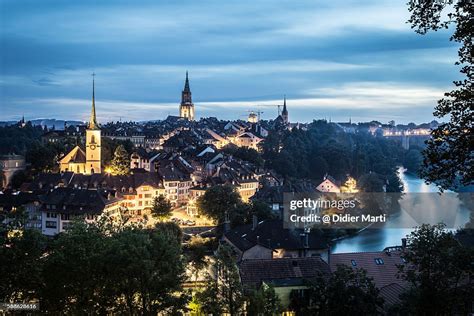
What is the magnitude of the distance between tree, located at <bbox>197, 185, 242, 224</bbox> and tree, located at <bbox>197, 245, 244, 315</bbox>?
17.6 m

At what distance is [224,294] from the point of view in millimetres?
10586

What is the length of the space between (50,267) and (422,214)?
28.8 metres

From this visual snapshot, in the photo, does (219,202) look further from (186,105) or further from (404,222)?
(186,105)

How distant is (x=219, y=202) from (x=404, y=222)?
442 inches

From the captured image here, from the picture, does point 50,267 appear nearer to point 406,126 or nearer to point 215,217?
point 215,217

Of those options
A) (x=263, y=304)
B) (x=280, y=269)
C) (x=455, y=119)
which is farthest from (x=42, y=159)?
(x=455, y=119)

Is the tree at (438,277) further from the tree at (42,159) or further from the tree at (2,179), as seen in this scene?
the tree at (2,179)

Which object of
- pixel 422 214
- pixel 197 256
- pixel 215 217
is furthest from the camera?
pixel 422 214

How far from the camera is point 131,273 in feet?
31.0

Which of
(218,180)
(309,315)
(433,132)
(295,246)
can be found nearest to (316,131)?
(218,180)

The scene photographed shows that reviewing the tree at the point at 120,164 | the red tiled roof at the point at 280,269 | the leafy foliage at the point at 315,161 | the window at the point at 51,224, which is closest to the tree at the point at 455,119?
the red tiled roof at the point at 280,269

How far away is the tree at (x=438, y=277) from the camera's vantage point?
10430 millimetres

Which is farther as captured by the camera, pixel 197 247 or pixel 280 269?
pixel 197 247

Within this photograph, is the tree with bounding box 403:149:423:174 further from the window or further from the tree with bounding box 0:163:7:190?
the window
